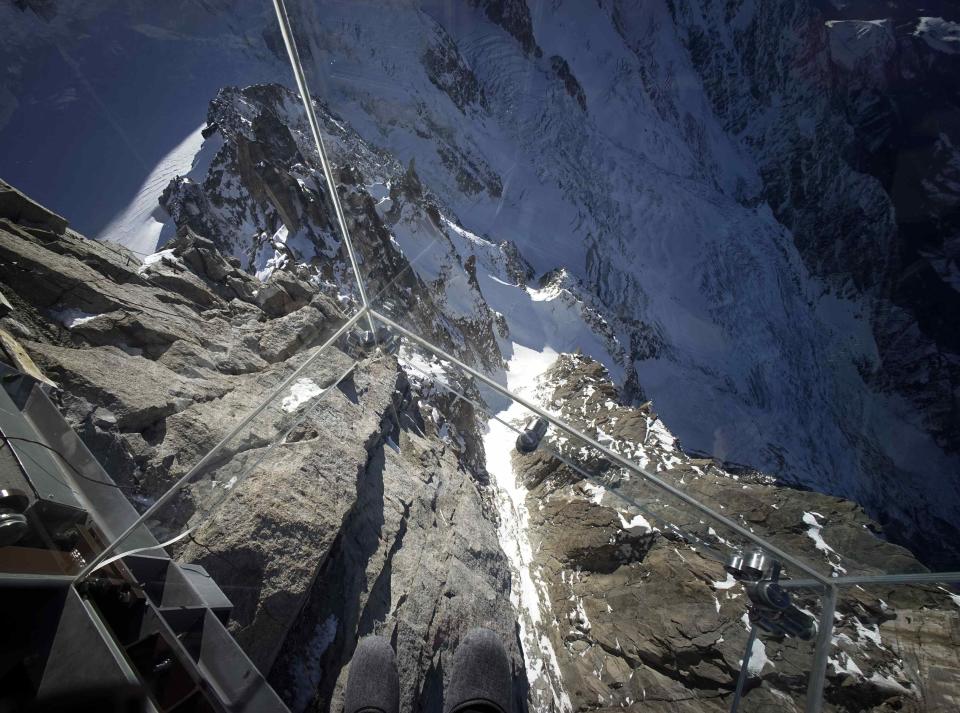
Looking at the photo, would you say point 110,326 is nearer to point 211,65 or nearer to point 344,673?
point 344,673

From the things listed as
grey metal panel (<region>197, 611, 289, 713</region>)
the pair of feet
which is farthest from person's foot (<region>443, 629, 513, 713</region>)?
grey metal panel (<region>197, 611, 289, 713</region>)

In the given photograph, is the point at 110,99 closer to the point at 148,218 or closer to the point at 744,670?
the point at 148,218

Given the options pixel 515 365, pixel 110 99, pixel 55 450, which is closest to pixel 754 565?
pixel 55 450

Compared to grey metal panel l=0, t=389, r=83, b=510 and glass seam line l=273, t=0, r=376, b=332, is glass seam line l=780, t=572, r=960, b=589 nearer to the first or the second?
grey metal panel l=0, t=389, r=83, b=510

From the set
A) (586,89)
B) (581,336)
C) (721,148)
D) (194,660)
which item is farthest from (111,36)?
(721,148)

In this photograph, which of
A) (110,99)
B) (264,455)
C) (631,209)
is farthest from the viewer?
(631,209)

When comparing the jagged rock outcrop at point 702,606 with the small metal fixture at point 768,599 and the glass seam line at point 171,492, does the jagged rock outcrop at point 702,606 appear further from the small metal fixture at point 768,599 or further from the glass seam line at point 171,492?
the glass seam line at point 171,492
